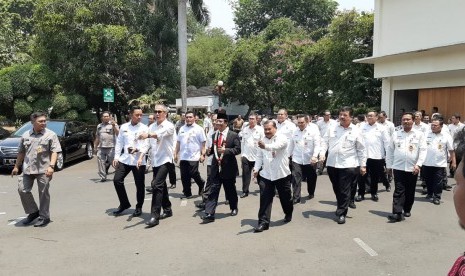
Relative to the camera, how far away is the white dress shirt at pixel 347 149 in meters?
7.19

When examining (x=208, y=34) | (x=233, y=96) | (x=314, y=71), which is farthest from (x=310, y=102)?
(x=208, y=34)

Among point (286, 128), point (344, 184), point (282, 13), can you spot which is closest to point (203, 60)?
point (282, 13)

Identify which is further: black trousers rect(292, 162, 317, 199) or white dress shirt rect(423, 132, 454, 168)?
white dress shirt rect(423, 132, 454, 168)

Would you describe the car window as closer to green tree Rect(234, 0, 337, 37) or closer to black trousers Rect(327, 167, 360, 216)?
black trousers Rect(327, 167, 360, 216)

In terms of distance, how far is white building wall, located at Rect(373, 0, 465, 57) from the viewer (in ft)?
51.2

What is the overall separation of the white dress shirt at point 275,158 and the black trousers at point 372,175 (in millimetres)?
2907

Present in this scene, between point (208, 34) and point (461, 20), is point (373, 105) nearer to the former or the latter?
point (461, 20)

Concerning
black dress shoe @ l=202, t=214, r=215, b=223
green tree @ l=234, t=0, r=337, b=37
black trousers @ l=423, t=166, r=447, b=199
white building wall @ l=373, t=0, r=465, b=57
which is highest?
green tree @ l=234, t=0, r=337, b=37

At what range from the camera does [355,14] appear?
2095cm

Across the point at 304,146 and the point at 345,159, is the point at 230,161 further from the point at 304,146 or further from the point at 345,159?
the point at 304,146

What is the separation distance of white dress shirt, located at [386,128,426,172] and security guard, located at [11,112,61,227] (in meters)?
5.78

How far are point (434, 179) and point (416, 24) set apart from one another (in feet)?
34.7

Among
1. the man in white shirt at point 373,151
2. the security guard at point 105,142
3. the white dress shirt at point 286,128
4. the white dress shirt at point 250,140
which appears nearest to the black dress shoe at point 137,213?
the white dress shirt at point 250,140

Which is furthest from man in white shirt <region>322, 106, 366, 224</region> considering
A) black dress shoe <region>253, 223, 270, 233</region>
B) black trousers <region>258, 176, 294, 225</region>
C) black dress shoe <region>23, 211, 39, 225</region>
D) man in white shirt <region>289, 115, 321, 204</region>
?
black dress shoe <region>23, 211, 39, 225</region>
